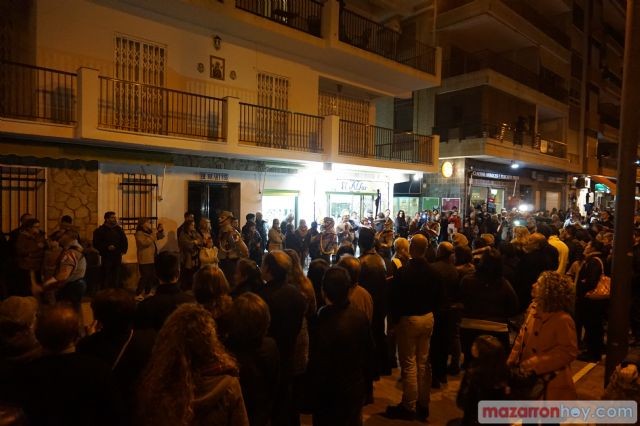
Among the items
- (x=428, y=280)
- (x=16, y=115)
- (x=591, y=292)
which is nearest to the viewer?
(x=428, y=280)

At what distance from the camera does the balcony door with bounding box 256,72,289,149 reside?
44.1ft

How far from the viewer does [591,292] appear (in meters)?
6.20

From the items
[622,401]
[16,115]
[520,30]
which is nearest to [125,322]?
[622,401]

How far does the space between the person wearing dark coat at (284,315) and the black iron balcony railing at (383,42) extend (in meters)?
12.5

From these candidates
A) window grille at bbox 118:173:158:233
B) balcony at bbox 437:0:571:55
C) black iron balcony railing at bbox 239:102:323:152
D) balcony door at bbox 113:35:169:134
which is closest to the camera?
balcony door at bbox 113:35:169:134

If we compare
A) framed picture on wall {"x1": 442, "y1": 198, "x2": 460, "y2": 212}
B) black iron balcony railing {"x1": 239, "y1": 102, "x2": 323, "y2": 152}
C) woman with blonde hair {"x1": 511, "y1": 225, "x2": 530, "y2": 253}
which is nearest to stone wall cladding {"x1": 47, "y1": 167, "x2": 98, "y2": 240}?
black iron balcony railing {"x1": 239, "y1": 102, "x2": 323, "y2": 152}

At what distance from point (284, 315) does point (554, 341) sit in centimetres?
221

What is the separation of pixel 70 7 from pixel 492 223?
14197 mm

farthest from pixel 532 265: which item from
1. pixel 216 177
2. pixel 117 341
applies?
pixel 216 177

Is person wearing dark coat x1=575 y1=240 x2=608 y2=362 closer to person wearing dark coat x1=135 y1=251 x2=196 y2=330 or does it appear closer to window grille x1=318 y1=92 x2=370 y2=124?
person wearing dark coat x1=135 y1=251 x2=196 y2=330

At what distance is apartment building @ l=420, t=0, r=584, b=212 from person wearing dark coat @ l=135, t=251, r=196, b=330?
55.2 ft

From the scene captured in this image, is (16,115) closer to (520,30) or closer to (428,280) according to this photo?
(428,280)

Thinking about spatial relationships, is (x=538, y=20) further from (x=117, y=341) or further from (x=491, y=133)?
(x=117, y=341)

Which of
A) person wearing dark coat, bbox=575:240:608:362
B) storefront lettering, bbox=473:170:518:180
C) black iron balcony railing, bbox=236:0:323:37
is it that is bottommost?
person wearing dark coat, bbox=575:240:608:362
